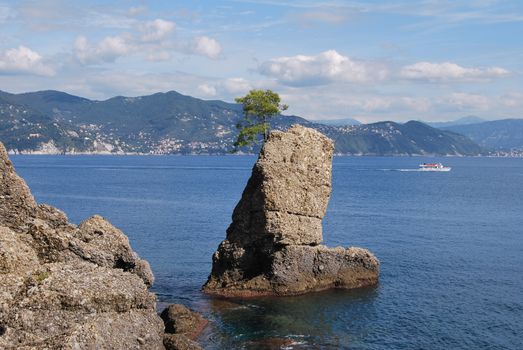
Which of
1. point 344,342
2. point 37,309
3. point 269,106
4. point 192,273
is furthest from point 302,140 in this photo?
point 37,309

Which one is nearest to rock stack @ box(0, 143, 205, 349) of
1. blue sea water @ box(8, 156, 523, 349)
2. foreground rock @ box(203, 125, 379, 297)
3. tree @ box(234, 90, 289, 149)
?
blue sea water @ box(8, 156, 523, 349)

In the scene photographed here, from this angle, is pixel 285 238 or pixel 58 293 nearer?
pixel 58 293

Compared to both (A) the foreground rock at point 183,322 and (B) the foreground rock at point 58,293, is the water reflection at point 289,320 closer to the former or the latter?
(A) the foreground rock at point 183,322

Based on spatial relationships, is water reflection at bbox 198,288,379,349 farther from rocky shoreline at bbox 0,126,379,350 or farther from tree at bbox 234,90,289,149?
tree at bbox 234,90,289,149

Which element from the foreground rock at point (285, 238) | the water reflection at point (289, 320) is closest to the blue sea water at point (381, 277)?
the water reflection at point (289, 320)

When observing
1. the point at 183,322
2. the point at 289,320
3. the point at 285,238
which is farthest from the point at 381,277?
the point at 183,322

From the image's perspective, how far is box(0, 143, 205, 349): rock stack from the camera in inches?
1039

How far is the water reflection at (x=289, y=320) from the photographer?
38094 mm

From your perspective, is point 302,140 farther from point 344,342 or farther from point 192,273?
point 344,342

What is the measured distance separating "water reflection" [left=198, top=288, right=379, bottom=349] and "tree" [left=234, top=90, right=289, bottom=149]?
22.6 metres

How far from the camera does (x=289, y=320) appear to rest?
42.5m

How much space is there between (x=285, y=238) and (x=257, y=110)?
20.9 m

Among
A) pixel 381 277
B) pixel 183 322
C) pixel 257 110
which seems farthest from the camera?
pixel 257 110

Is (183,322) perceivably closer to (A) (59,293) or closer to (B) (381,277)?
(A) (59,293)
